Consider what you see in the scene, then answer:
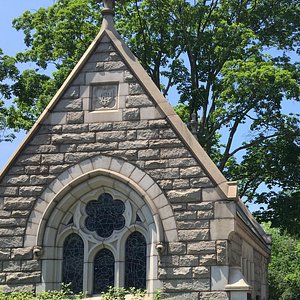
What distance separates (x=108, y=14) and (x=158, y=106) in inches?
92.4

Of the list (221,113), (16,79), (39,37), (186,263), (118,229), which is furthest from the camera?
(39,37)

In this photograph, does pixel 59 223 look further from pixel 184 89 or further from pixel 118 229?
pixel 184 89

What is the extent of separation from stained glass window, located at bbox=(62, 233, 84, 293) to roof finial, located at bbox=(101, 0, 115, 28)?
4.17 meters

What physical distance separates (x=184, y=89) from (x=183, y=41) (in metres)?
2.03

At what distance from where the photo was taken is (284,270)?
40.3 meters

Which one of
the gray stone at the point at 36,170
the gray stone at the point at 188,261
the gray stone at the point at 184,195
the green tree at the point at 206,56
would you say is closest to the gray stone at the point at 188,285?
the gray stone at the point at 188,261

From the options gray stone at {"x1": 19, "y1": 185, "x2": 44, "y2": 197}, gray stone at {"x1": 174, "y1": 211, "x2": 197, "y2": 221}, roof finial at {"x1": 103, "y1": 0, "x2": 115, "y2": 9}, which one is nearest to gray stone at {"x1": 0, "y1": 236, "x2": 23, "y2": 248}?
gray stone at {"x1": 19, "y1": 185, "x2": 44, "y2": 197}

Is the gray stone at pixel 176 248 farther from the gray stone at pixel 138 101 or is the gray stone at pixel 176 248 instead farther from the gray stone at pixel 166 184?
the gray stone at pixel 138 101

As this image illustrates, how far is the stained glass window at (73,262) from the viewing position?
35.6 feet

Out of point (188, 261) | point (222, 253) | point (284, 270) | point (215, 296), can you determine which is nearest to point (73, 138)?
point (188, 261)

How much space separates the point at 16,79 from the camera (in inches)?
949

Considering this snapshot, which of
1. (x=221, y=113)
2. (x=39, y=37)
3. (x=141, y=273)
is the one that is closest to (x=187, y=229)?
(x=141, y=273)

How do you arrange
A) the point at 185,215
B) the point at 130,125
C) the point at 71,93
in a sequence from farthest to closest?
1. the point at 71,93
2. the point at 130,125
3. the point at 185,215

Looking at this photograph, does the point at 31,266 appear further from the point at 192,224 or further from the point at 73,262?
the point at 192,224
